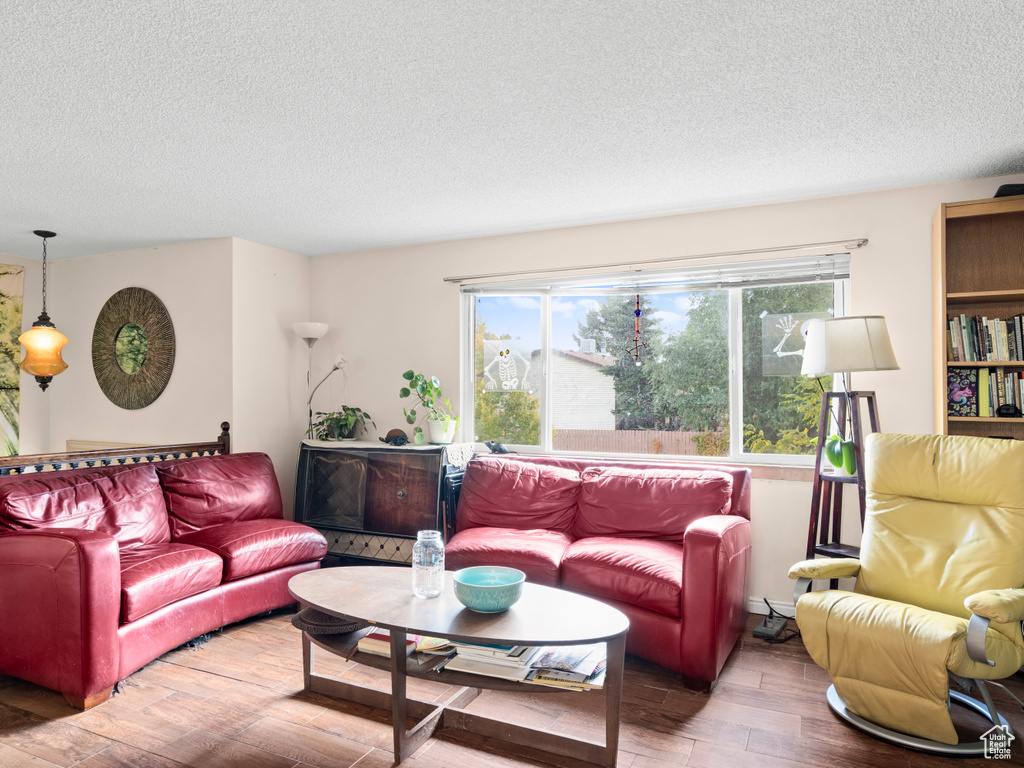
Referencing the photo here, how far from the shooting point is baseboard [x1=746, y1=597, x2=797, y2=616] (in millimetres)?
3594

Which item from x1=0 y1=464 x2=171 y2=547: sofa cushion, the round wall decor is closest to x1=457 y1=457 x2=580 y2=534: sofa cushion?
x1=0 y1=464 x2=171 y2=547: sofa cushion

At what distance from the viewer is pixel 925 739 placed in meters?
2.23

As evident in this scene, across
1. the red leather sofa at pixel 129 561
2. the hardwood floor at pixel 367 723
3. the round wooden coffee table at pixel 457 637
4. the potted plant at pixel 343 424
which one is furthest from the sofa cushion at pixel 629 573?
the potted plant at pixel 343 424

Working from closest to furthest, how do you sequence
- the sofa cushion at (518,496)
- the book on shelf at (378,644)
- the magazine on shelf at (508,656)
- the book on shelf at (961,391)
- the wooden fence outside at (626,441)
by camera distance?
the magazine on shelf at (508,656), the book on shelf at (378,644), the book on shelf at (961,391), the sofa cushion at (518,496), the wooden fence outside at (626,441)

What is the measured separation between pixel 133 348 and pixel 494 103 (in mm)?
3874

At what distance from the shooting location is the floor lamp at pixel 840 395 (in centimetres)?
302

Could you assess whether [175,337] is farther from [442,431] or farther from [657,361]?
[657,361]

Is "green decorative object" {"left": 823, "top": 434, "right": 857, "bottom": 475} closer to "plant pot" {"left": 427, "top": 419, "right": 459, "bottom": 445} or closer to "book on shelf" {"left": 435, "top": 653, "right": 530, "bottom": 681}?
"book on shelf" {"left": 435, "top": 653, "right": 530, "bottom": 681}

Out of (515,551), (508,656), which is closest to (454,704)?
(508,656)

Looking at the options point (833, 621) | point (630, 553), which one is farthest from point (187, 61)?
point (833, 621)

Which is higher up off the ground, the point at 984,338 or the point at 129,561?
the point at 984,338

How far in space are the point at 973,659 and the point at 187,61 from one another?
3255 mm

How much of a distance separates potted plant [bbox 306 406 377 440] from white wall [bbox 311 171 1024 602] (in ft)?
0.47

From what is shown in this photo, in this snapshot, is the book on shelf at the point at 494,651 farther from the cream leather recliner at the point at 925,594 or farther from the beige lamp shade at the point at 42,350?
the beige lamp shade at the point at 42,350
